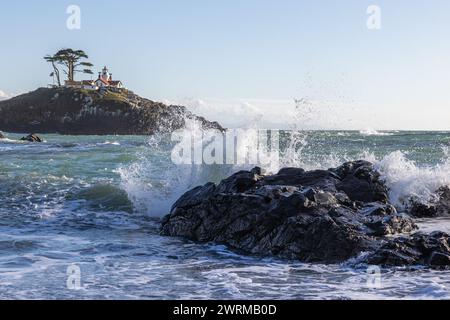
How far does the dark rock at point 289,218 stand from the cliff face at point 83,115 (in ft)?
256

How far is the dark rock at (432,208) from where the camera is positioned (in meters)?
13.6

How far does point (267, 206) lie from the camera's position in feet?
35.6

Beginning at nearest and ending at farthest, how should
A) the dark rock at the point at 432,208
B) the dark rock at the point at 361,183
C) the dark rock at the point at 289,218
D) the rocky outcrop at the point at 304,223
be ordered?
the rocky outcrop at the point at 304,223 → the dark rock at the point at 289,218 → the dark rock at the point at 361,183 → the dark rock at the point at 432,208


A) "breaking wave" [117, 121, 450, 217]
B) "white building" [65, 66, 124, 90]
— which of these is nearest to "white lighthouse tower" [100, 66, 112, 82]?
"white building" [65, 66, 124, 90]

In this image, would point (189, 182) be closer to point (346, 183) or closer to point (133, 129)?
point (346, 183)

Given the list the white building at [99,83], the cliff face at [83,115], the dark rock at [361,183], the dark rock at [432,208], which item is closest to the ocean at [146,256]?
the dark rock at [432,208]

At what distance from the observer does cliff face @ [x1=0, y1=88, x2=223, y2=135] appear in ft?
306

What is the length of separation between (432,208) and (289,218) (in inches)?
203

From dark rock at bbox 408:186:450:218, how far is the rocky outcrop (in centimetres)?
87

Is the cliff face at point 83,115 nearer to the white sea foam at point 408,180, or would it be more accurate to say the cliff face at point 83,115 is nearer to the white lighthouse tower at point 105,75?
the white lighthouse tower at point 105,75

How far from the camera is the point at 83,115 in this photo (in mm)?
94562

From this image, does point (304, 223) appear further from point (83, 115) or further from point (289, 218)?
point (83, 115)

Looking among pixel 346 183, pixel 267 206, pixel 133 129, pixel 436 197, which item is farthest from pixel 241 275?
pixel 133 129

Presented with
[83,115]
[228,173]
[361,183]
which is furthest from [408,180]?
[83,115]
